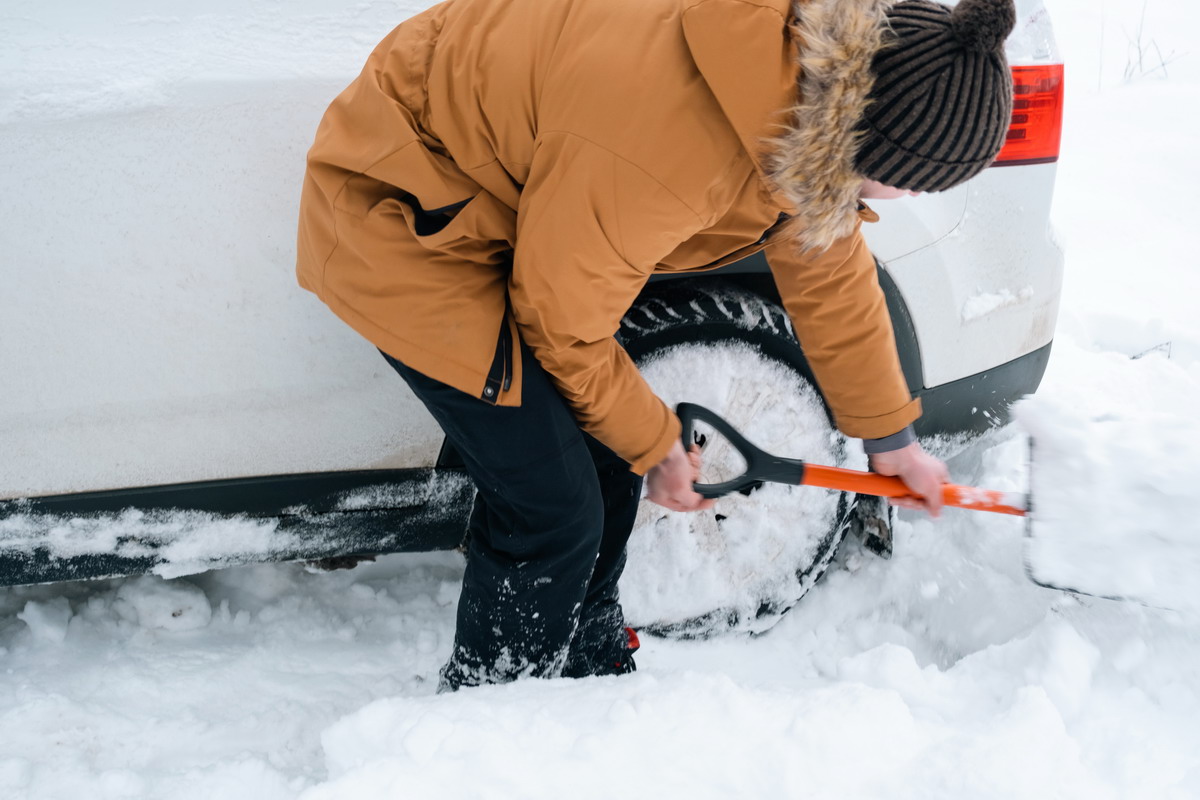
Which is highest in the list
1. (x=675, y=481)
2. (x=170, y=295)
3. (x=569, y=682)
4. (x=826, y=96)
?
(x=826, y=96)

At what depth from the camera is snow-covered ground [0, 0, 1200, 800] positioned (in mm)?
1369

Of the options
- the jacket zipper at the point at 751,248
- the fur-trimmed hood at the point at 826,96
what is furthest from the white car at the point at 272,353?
the fur-trimmed hood at the point at 826,96

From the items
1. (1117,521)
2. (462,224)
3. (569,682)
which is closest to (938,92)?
(462,224)

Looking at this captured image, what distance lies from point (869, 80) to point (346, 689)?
1.58 m

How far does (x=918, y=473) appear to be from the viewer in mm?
1623

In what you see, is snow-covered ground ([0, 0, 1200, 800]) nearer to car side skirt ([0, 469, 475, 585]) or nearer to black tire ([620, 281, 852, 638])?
black tire ([620, 281, 852, 638])

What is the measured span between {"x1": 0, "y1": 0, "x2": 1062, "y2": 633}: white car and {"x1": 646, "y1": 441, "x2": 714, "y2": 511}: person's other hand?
11.5 inches

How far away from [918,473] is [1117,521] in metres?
0.33

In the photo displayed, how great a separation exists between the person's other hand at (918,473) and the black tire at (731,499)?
24 cm

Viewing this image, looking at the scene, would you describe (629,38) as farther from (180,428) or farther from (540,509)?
(180,428)

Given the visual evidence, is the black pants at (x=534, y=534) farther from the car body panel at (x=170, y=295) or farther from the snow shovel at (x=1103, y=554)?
the snow shovel at (x=1103, y=554)

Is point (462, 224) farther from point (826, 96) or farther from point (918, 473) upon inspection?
point (918, 473)

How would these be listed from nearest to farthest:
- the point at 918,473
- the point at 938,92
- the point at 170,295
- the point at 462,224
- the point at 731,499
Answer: the point at 938,92 < the point at 462,224 < the point at 170,295 < the point at 918,473 < the point at 731,499

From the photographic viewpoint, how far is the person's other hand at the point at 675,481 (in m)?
1.50
